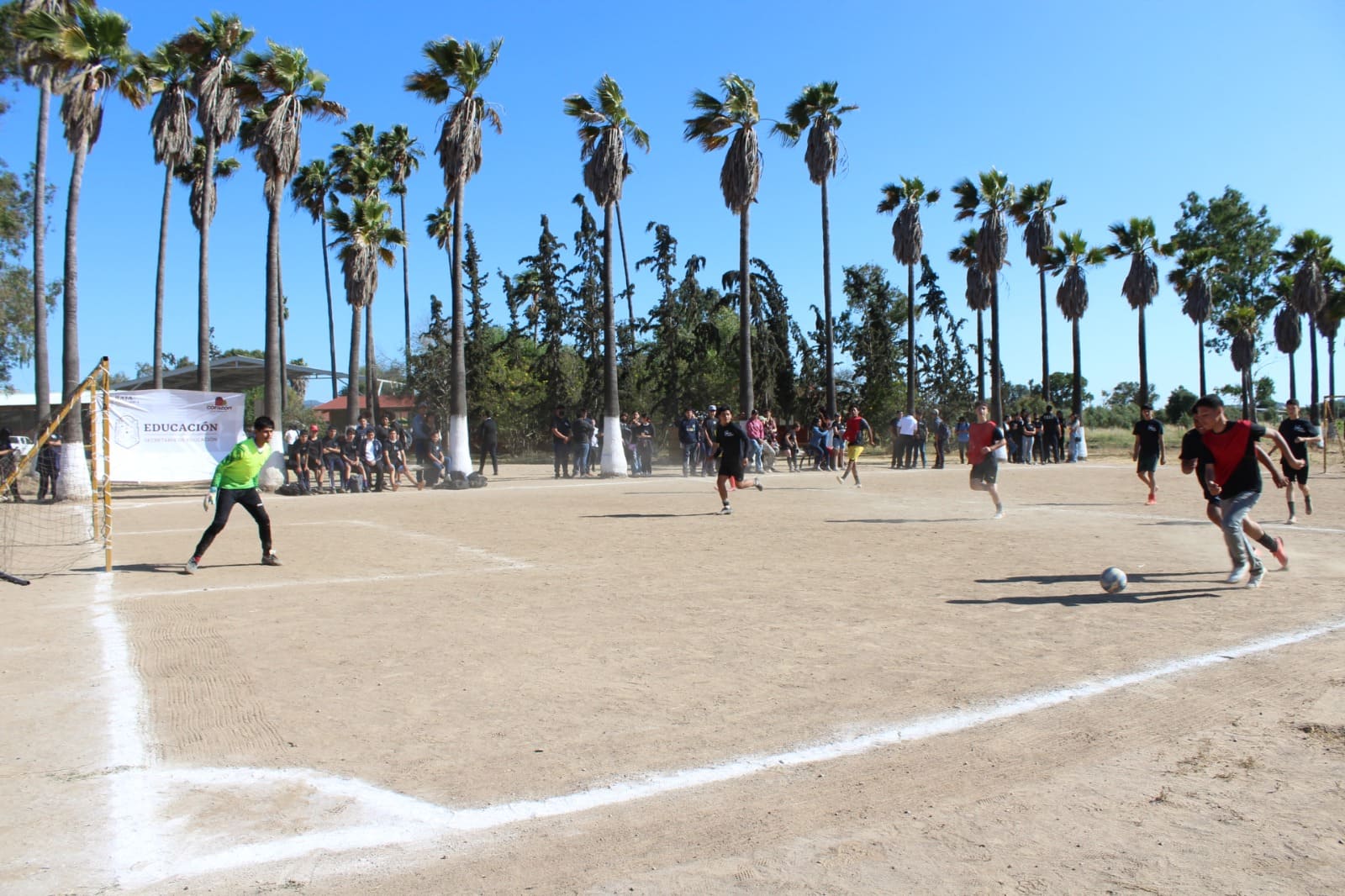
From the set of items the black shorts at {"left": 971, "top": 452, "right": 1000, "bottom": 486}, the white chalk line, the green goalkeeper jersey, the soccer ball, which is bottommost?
the white chalk line

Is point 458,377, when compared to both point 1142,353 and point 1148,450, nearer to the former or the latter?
point 1148,450

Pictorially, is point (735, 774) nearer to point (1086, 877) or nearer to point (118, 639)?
point (1086, 877)

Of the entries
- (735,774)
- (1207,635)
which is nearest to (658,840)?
(735,774)

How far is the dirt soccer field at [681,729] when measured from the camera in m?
3.59

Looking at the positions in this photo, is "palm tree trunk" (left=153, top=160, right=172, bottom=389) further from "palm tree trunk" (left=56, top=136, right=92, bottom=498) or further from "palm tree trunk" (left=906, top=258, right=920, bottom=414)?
"palm tree trunk" (left=906, top=258, right=920, bottom=414)

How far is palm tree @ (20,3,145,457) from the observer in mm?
23844

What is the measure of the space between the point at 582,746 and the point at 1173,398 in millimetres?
65625

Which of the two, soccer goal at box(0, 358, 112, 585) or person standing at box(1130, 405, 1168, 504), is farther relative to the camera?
person standing at box(1130, 405, 1168, 504)

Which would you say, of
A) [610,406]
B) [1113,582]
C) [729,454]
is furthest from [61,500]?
[1113,582]

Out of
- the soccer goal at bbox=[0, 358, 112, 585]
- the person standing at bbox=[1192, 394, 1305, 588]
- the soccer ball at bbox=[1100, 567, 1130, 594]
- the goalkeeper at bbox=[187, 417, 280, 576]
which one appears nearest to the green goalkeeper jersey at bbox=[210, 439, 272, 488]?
the goalkeeper at bbox=[187, 417, 280, 576]

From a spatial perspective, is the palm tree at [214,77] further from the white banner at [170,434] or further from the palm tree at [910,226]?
the palm tree at [910,226]

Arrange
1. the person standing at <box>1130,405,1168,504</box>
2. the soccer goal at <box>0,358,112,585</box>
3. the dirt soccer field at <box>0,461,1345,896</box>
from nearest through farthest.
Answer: the dirt soccer field at <box>0,461,1345,896</box>
the soccer goal at <box>0,358,112,585</box>
the person standing at <box>1130,405,1168,504</box>

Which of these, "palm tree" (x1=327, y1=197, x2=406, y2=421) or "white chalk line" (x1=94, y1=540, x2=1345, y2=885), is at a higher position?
"palm tree" (x1=327, y1=197, x2=406, y2=421)

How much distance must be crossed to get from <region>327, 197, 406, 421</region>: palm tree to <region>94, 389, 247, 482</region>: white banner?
12.9 meters
